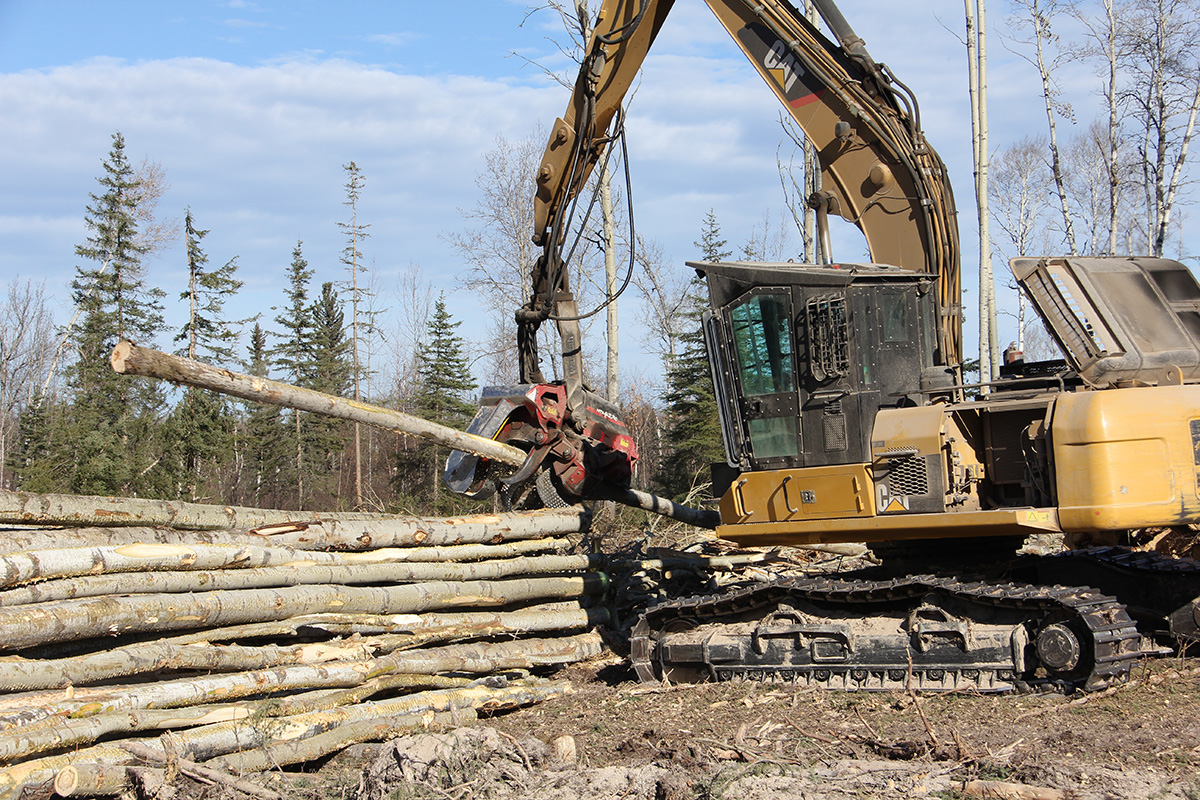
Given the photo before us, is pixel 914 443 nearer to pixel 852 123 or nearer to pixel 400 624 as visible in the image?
pixel 852 123

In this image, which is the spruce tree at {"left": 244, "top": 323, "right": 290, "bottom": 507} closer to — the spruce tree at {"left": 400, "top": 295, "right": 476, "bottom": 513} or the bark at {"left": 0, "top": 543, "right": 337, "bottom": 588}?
the spruce tree at {"left": 400, "top": 295, "right": 476, "bottom": 513}

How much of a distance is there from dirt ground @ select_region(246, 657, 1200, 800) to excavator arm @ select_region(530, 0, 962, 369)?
9.58 ft

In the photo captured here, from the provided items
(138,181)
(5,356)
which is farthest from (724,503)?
(5,356)

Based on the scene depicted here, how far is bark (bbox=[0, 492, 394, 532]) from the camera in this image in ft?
19.5

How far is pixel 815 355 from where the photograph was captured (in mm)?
7676

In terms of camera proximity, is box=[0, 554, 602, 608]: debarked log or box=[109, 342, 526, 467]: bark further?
box=[109, 342, 526, 467]: bark

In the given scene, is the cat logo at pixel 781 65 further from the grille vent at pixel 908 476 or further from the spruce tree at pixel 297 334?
the spruce tree at pixel 297 334

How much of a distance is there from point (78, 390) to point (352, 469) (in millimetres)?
17991

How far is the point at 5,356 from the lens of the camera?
35.6m

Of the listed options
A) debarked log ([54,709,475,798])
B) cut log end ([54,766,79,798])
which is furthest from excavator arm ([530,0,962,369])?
cut log end ([54,766,79,798])

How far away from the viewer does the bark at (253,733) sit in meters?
5.17

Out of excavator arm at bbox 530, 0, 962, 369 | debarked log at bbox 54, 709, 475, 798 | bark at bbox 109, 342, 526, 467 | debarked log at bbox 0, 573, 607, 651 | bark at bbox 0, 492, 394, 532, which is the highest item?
excavator arm at bbox 530, 0, 962, 369

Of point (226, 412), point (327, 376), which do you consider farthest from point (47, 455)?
point (327, 376)

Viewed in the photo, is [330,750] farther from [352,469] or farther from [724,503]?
[352,469]
